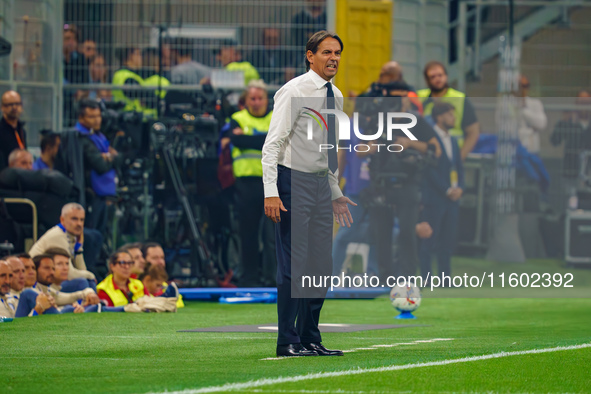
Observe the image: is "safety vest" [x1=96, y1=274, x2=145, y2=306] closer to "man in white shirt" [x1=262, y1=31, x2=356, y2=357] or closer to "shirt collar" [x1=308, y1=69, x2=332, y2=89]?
"man in white shirt" [x1=262, y1=31, x2=356, y2=357]

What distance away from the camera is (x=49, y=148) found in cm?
1255

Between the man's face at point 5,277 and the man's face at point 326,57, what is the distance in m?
4.17

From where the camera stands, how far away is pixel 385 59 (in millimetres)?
15102

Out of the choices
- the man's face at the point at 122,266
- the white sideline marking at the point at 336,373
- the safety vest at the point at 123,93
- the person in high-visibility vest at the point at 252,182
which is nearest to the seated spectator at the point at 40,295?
the man's face at the point at 122,266

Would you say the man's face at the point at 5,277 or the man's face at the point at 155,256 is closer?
the man's face at the point at 5,277

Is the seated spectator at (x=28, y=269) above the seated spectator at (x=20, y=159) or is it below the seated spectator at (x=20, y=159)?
below

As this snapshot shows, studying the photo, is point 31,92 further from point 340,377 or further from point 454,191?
point 340,377

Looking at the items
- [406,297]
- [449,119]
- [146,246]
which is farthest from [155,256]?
[449,119]

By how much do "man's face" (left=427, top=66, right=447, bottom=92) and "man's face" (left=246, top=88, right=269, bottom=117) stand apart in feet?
6.02

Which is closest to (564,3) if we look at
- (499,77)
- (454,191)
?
(499,77)

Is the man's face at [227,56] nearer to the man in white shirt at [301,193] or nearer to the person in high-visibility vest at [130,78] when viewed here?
the person in high-visibility vest at [130,78]

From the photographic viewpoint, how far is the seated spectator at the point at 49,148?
41.2 ft

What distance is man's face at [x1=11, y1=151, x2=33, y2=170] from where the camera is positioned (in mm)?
12125

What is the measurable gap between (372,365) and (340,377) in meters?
0.55
